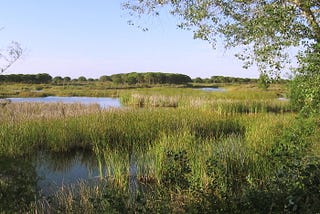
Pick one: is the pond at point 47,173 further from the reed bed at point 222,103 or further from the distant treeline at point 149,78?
the distant treeline at point 149,78

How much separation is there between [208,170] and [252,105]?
1630 cm

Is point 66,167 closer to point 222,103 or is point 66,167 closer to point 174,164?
point 174,164

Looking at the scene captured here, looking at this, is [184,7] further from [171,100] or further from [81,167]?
[171,100]

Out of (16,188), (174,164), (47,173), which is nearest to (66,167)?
(47,173)

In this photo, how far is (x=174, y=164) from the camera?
676 centimetres

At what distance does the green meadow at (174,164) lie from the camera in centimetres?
479

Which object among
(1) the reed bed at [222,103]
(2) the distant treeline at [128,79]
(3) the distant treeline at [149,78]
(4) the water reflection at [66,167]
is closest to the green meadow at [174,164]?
(4) the water reflection at [66,167]

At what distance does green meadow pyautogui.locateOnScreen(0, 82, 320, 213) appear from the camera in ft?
15.7

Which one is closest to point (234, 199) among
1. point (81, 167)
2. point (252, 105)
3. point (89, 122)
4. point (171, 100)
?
point (81, 167)

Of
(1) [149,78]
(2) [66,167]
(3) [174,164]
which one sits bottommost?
(2) [66,167]

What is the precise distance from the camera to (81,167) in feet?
34.0

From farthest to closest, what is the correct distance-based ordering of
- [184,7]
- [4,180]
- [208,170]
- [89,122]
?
[89,122] → [184,7] → [208,170] → [4,180]

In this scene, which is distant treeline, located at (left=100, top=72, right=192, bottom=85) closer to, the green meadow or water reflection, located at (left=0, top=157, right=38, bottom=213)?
the green meadow

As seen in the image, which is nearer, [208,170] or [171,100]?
[208,170]
